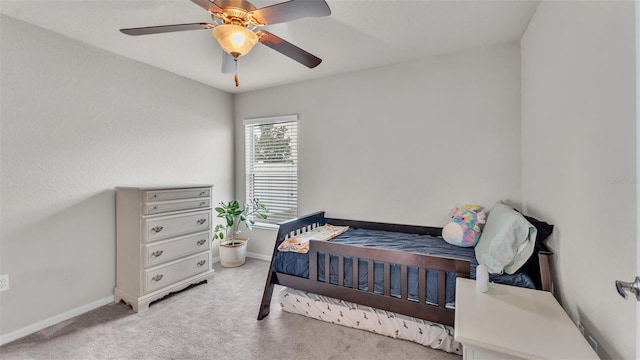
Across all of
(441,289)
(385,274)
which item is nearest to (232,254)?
(385,274)

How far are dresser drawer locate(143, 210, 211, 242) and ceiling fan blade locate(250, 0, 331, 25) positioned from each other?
6.72 feet

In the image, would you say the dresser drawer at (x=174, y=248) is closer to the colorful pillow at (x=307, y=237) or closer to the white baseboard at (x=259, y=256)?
the white baseboard at (x=259, y=256)

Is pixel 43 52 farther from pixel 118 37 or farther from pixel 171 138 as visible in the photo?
pixel 171 138

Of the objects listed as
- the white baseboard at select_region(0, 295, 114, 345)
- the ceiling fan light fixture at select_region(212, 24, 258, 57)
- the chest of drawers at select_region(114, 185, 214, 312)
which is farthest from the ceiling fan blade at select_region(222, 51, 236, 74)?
the white baseboard at select_region(0, 295, 114, 345)

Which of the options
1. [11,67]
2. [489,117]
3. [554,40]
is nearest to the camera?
[554,40]

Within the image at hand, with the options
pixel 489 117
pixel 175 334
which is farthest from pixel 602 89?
pixel 175 334

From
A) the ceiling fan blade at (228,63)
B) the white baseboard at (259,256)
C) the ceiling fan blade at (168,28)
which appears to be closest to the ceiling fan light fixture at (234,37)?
the ceiling fan blade at (168,28)

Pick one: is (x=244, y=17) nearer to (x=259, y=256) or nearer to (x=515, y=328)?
(x=515, y=328)

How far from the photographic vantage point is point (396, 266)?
6.56 ft

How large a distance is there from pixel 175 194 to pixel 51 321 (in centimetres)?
136

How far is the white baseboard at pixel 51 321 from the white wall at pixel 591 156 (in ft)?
11.7

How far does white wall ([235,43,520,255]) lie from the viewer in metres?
2.50

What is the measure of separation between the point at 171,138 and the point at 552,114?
3517 millimetres

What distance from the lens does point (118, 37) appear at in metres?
2.34
